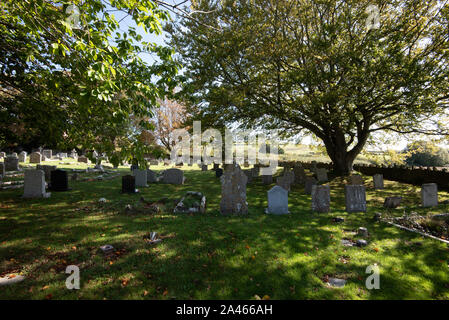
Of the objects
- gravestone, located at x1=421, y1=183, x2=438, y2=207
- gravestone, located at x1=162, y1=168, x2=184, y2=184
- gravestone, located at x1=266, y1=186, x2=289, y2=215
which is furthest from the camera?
gravestone, located at x1=162, y1=168, x2=184, y2=184

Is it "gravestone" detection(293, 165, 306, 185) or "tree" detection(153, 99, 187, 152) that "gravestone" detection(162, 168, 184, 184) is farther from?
"tree" detection(153, 99, 187, 152)

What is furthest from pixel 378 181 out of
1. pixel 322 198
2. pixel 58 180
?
pixel 58 180

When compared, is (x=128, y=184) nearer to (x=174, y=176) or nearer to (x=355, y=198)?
(x=174, y=176)

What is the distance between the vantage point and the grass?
3580 millimetres

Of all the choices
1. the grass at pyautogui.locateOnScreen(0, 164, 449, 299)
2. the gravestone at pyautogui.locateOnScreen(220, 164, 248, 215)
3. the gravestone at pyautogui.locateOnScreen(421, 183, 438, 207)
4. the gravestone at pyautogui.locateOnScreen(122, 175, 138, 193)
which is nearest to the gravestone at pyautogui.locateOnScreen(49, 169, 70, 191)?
the grass at pyautogui.locateOnScreen(0, 164, 449, 299)

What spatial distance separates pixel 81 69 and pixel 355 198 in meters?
10.0

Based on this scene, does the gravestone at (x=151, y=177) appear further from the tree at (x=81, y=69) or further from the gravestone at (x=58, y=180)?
the tree at (x=81, y=69)

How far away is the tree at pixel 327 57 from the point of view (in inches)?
456

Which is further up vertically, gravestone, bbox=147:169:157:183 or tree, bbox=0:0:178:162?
tree, bbox=0:0:178:162

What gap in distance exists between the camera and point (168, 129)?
127 ft

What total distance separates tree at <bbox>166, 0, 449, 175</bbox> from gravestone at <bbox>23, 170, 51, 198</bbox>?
321 inches

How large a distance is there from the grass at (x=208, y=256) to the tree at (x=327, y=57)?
758 cm

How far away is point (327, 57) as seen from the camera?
12133 mm

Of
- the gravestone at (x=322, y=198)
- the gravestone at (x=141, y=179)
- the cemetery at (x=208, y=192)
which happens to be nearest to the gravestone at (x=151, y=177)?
the cemetery at (x=208, y=192)
